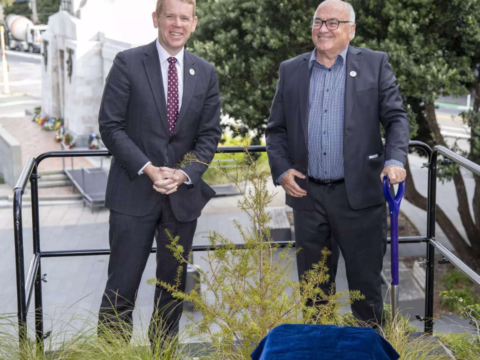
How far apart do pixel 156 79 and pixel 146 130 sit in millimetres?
268

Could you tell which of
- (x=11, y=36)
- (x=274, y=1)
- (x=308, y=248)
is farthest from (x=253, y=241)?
(x=11, y=36)

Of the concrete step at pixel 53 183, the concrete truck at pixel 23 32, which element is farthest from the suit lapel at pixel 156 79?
the concrete truck at pixel 23 32

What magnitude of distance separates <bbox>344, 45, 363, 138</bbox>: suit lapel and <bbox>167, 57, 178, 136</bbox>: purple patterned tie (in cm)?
89

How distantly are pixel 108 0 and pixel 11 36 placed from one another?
34546 millimetres

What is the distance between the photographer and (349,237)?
140 inches

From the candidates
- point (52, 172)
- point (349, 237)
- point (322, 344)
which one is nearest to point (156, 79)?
point (349, 237)

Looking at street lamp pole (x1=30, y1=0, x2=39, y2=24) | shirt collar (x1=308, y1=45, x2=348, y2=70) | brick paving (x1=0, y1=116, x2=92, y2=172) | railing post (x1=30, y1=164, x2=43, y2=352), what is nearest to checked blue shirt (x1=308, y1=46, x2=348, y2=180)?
shirt collar (x1=308, y1=45, x2=348, y2=70)

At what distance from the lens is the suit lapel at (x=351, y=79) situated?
3.50 meters

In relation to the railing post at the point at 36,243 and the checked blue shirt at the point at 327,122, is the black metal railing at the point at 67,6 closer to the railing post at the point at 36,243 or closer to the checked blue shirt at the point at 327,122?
the railing post at the point at 36,243

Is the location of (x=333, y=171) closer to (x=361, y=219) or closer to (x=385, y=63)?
(x=361, y=219)

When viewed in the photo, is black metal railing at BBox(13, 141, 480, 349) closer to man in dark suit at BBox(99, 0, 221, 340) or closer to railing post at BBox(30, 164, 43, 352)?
railing post at BBox(30, 164, 43, 352)

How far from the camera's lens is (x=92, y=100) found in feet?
80.4

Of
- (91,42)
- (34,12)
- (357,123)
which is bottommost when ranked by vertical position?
(357,123)

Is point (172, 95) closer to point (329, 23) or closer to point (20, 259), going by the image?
point (329, 23)
